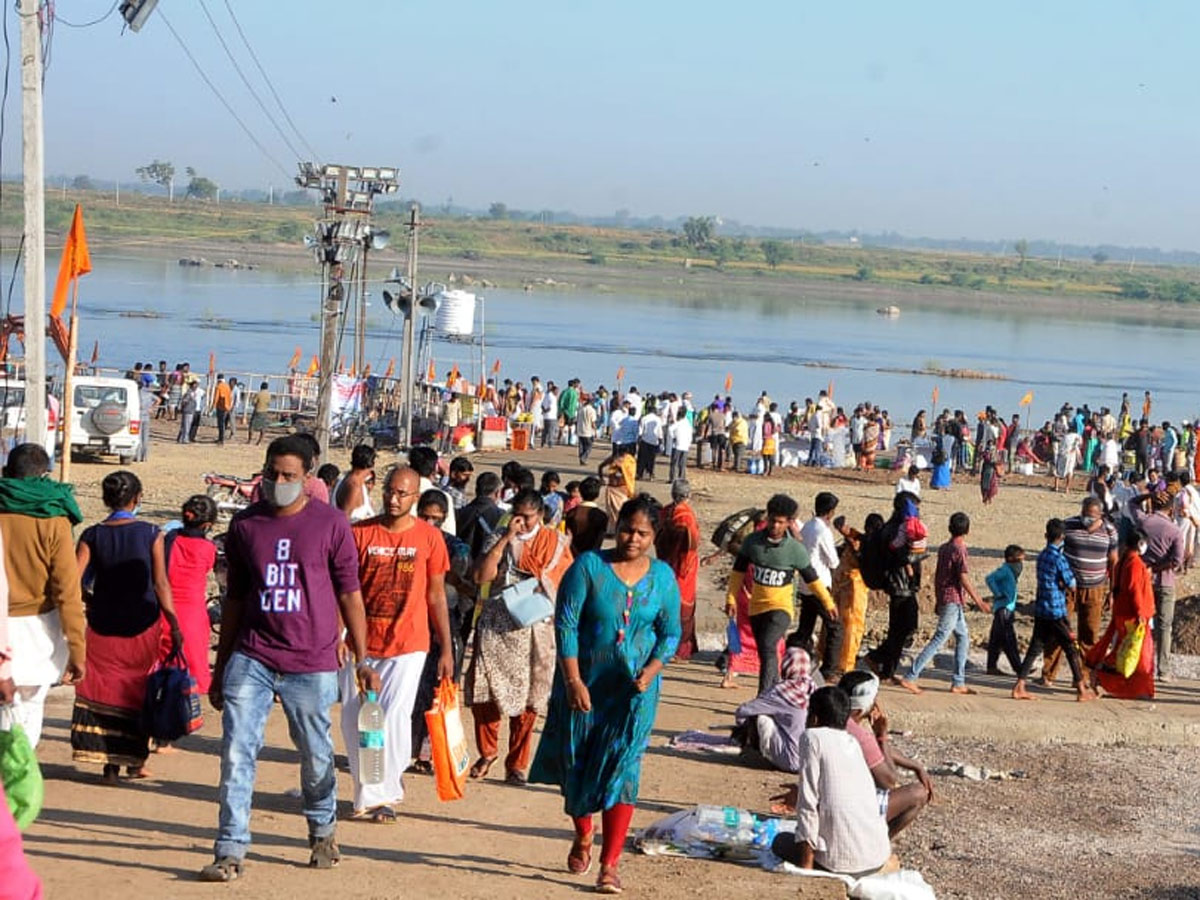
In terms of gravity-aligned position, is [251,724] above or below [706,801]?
above

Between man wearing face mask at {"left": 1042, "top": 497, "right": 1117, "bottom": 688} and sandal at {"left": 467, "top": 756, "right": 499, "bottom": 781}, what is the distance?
19.8 ft

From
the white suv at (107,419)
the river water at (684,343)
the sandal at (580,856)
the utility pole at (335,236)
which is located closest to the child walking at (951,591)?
the sandal at (580,856)

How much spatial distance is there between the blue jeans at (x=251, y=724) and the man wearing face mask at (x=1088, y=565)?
813 cm

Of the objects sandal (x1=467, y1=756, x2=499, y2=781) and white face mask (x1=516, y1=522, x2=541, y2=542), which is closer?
white face mask (x1=516, y1=522, x2=541, y2=542)

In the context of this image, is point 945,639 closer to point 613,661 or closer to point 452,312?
point 613,661

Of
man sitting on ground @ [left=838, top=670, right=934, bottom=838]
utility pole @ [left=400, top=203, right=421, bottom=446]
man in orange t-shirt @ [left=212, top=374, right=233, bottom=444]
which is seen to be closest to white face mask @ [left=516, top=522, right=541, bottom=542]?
man sitting on ground @ [left=838, top=670, right=934, bottom=838]

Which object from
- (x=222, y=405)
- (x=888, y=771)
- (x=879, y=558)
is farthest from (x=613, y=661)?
(x=222, y=405)

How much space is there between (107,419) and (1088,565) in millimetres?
17737

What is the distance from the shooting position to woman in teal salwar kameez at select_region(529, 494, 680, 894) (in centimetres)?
705

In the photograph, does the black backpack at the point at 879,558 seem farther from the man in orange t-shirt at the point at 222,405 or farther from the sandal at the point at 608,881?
the man in orange t-shirt at the point at 222,405

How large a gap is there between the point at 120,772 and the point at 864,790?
136 inches

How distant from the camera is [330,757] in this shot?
698 cm

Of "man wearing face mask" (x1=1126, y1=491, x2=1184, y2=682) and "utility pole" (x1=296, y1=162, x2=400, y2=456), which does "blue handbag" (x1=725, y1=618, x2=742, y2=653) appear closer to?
"man wearing face mask" (x1=1126, y1=491, x2=1184, y2=682)

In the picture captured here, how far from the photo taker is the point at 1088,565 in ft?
44.8
